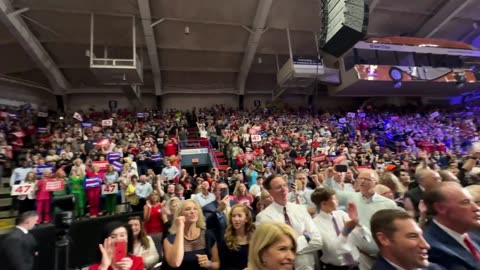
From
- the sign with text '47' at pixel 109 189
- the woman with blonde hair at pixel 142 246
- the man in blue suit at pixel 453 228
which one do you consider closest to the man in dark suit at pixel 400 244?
the man in blue suit at pixel 453 228

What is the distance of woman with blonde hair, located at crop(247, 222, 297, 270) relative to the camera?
4.39 ft

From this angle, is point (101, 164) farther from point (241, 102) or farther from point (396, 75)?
point (396, 75)

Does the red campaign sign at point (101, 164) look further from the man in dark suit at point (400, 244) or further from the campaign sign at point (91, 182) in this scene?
the man in dark suit at point (400, 244)

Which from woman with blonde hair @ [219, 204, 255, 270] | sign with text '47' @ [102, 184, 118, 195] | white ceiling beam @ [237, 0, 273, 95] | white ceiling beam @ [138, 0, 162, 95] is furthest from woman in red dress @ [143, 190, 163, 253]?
white ceiling beam @ [237, 0, 273, 95]

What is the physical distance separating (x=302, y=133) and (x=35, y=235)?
10374 mm

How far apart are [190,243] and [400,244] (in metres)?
1.52

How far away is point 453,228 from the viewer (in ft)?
5.63

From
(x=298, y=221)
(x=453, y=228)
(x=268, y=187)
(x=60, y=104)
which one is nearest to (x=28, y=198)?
(x=268, y=187)

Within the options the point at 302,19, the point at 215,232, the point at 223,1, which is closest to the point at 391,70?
the point at 302,19

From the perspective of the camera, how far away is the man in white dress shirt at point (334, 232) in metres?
2.31

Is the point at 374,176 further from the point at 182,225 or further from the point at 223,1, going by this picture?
the point at 223,1

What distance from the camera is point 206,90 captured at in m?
17.5

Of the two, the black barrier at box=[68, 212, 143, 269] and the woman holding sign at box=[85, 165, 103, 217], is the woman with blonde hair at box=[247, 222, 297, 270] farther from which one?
the woman holding sign at box=[85, 165, 103, 217]

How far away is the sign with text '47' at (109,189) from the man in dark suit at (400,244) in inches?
251
